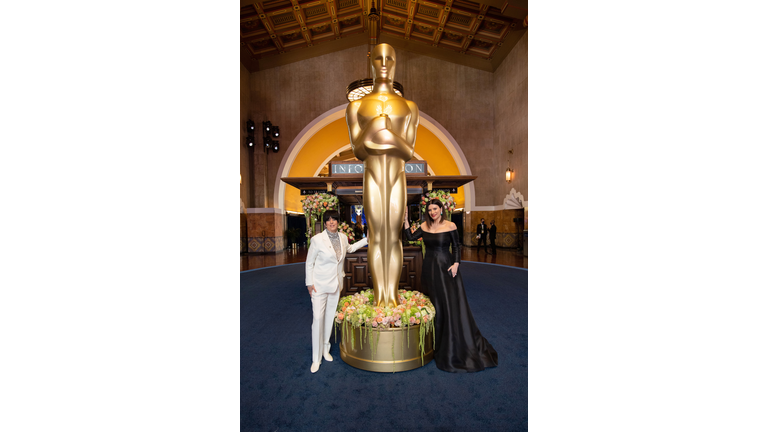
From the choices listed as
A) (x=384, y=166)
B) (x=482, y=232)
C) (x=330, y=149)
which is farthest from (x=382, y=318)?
(x=330, y=149)

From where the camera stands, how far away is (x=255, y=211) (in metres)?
10.9

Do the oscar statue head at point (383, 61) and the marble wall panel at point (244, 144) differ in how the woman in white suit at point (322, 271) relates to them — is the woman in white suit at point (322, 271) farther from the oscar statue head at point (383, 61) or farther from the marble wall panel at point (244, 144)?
the marble wall panel at point (244, 144)

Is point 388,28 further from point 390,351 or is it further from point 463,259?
point 390,351

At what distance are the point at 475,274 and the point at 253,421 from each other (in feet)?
19.2

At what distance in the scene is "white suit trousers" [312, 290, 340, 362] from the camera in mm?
2793

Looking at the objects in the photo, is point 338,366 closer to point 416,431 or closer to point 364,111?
point 416,431

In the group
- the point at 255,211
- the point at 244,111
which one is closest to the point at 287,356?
the point at 255,211

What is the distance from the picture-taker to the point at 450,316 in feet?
9.28

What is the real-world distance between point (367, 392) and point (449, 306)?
1.01 m

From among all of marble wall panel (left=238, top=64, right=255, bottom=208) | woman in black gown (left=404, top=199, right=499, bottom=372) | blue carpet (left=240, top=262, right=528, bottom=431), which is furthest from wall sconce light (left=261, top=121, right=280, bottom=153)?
woman in black gown (left=404, top=199, right=499, bottom=372)

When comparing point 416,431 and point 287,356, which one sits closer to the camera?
point 416,431

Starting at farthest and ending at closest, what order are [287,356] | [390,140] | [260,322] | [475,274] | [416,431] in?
1. [475,274]
2. [260,322]
3. [287,356]
4. [390,140]
5. [416,431]

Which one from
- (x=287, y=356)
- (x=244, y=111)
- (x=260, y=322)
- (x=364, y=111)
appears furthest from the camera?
(x=244, y=111)

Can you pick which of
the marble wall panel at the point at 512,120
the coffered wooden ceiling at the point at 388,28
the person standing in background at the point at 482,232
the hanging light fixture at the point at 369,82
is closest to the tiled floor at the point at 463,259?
the person standing in background at the point at 482,232
